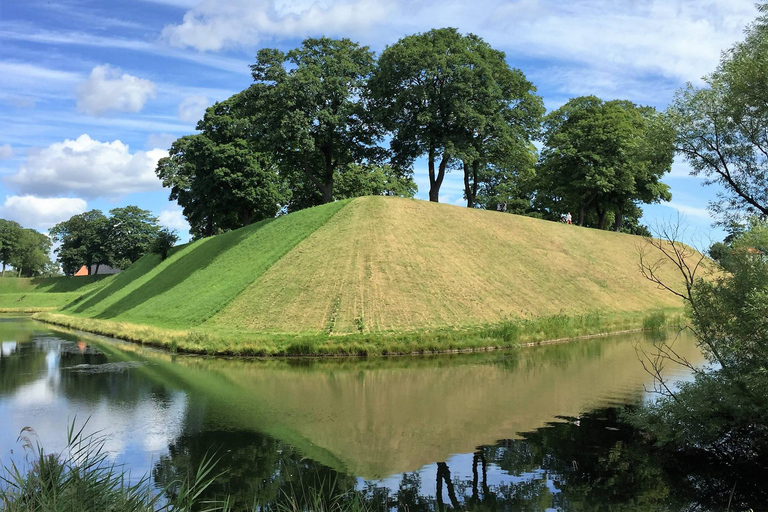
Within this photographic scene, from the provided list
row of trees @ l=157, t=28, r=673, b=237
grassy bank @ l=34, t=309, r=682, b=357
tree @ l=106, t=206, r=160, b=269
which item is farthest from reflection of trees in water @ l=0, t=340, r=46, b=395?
tree @ l=106, t=206, r=160, b=269

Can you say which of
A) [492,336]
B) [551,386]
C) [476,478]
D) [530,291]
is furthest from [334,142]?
[476,478]

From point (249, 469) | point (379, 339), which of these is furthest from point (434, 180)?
point (249, 469)

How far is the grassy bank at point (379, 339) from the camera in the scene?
27.9m

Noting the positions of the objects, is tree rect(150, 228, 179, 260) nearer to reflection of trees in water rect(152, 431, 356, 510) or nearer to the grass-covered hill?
the grass-covered hill

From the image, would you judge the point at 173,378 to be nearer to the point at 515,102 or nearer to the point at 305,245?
the point at 305,245

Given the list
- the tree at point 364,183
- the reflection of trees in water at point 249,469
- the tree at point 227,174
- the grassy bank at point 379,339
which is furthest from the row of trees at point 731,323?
the tree at point 364,183

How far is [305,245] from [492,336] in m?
16.9

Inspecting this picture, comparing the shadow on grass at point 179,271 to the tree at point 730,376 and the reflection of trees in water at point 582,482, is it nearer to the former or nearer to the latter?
the reflection of trees in water at point 582,482

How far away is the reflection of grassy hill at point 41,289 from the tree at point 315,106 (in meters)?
45.2

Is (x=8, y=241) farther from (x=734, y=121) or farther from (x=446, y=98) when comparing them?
(x=734, y=121)

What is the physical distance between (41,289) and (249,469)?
105 metres

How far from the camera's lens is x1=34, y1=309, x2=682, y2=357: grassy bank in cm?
2794

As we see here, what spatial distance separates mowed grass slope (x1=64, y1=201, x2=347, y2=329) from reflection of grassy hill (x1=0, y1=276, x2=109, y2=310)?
24994mm

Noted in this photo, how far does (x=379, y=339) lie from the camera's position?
2838 cm
